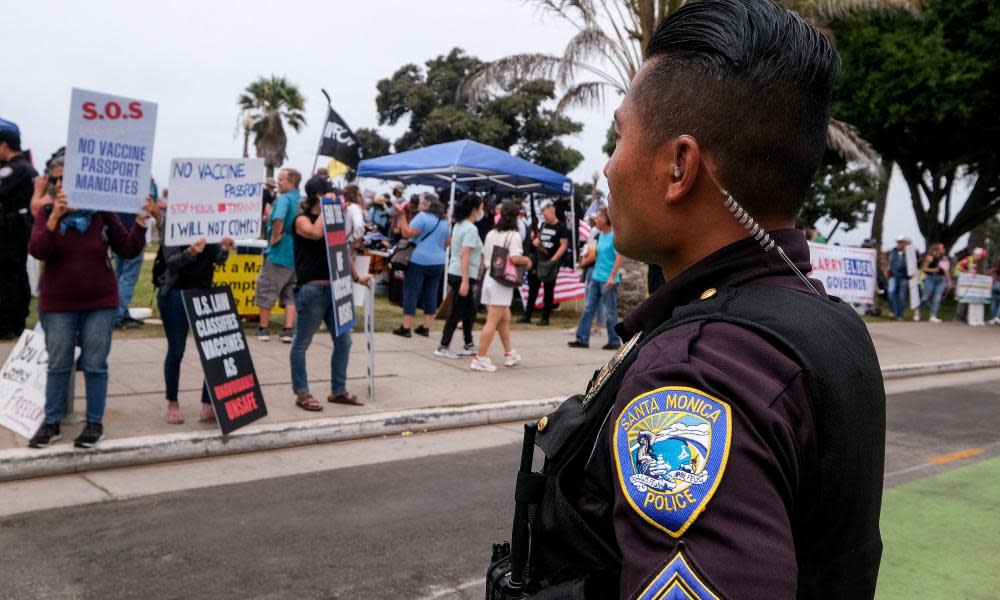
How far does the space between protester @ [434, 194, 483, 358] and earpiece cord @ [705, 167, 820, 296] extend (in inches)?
341

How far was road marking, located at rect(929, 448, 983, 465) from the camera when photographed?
6934mm

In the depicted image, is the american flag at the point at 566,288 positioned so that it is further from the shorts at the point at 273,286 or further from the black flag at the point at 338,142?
the shorts at the point at 273,286

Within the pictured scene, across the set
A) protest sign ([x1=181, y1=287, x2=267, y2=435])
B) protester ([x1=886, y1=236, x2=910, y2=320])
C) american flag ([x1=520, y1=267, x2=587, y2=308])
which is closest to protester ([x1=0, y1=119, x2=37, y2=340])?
protest sign ([x1=181, y1=287, x2=267, y2=435])

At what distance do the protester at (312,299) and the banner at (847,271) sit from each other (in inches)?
304

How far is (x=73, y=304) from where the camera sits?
5.53m

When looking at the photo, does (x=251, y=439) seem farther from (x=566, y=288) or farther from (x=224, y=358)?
(x=566, y=288)

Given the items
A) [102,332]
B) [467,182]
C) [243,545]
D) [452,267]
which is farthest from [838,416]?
[467,182]

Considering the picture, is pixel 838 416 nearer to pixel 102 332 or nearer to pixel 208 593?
pixel 208 593

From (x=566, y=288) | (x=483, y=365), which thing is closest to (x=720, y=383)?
(x=483, y=365)

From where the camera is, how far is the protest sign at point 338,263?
705 cm

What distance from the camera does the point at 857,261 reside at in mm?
13070

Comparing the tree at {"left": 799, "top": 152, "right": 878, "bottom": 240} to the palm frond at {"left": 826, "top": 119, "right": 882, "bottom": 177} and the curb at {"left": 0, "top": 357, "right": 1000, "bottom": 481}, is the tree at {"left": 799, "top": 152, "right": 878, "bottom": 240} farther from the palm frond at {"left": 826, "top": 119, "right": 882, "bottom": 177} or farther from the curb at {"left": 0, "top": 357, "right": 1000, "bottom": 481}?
the curb at {"left": 0, "top": 357, "right": 1000, "bottom": 481}

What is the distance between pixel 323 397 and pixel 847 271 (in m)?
8.77

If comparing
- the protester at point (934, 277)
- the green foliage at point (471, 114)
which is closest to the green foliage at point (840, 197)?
the green foliage at point (471, 114)
